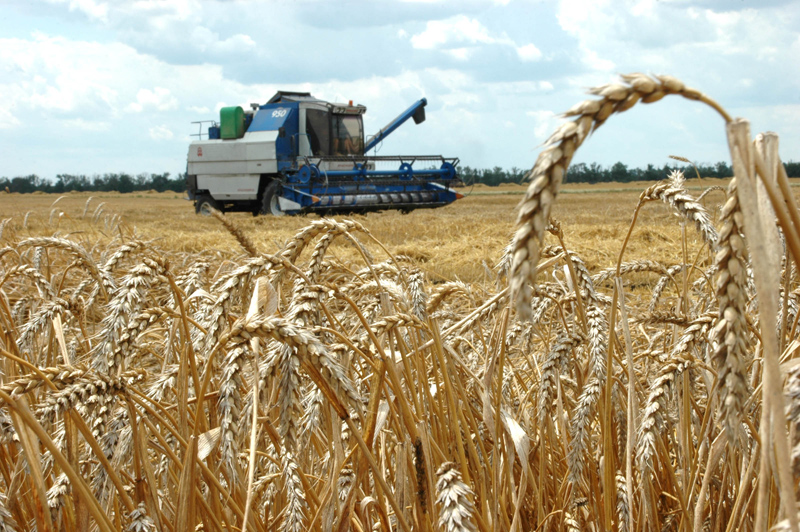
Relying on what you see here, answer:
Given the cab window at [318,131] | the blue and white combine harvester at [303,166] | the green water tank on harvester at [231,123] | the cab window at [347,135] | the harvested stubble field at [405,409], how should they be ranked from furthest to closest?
the green water tank on harvester at [231,123] → the cab window at [347,135] → the cab window at [318,131] → the blue and white combine harvester at [303,166] → the harvested stubble field at [405,409]

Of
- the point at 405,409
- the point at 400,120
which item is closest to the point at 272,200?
the point at 400,120

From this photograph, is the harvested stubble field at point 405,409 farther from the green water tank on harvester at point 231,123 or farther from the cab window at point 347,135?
the green water tank on harvester at point 231,123

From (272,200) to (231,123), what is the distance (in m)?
3.06

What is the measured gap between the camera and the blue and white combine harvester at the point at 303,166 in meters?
15.9

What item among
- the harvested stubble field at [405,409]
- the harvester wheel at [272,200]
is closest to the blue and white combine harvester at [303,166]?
the harvester wheel at [272,200]

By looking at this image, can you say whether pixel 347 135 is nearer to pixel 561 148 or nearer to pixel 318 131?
pixel 318 131

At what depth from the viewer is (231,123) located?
61.2 ft

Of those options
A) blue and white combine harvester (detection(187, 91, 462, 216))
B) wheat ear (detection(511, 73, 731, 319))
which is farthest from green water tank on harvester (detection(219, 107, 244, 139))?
wheat ear (detection(511, 73, 731, 319))

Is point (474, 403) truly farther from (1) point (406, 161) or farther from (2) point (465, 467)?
(1) point (406, 161)

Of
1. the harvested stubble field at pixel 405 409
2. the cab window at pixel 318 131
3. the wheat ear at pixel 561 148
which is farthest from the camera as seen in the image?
the cab window at pixel 318 131

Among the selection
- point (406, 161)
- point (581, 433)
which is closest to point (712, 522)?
point (581, 433)

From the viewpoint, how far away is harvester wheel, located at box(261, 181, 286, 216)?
16.9 meters

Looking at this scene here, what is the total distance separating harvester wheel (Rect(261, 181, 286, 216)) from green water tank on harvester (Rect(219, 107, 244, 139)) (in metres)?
2.24

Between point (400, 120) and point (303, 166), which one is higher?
point (400, 120)
